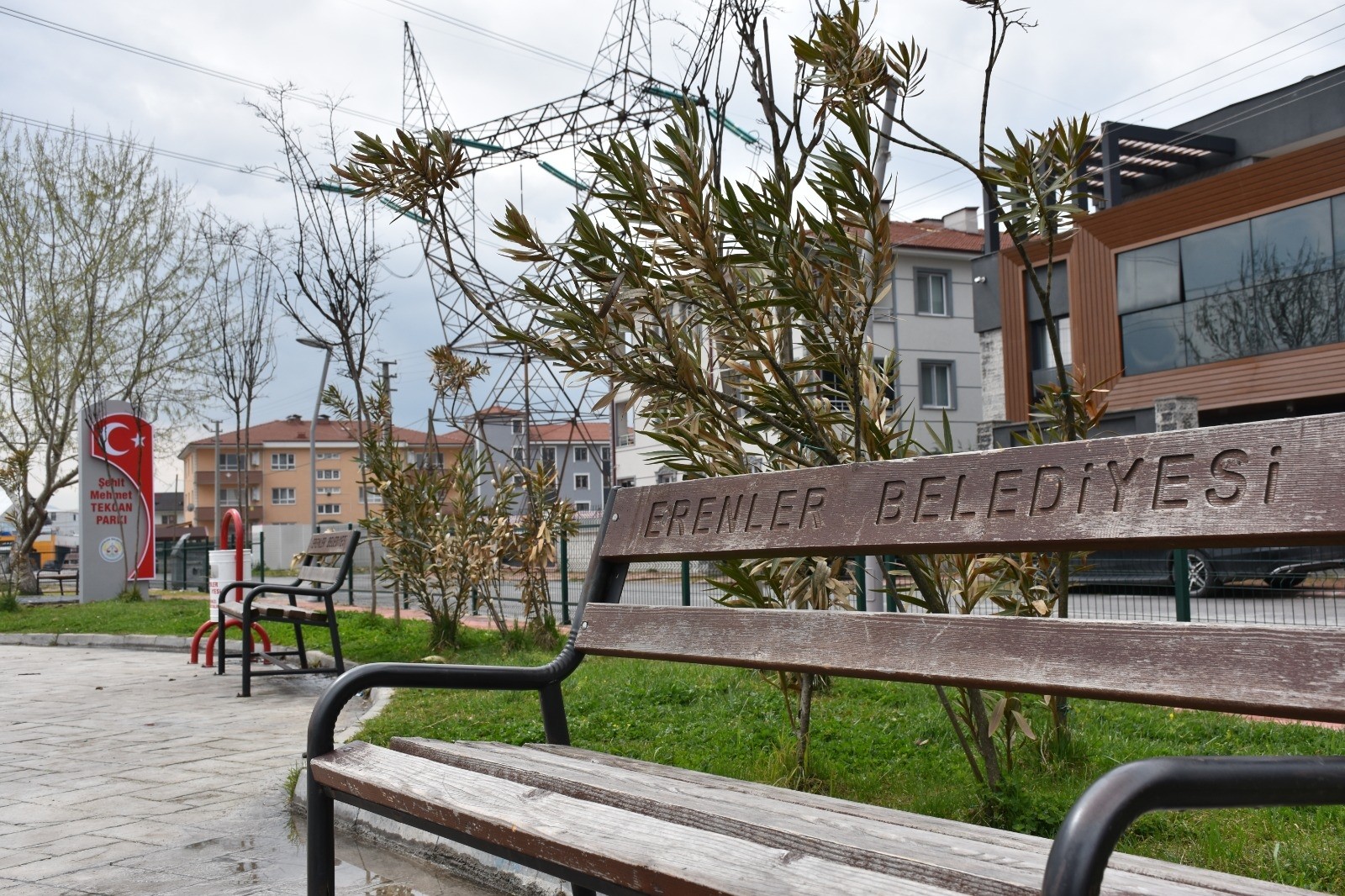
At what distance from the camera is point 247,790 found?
5145mm

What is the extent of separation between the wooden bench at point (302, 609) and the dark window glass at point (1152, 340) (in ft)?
64.5

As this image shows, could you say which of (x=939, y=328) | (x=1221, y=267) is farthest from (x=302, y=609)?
(x=939, y=328)

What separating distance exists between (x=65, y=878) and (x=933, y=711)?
3676mm

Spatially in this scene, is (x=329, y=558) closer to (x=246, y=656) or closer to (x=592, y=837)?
(x=246, y=656)

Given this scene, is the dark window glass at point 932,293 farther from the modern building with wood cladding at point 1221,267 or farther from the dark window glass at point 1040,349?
the modern building with wood cladding at point 1221,267

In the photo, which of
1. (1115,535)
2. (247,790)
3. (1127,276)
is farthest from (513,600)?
(1127,276)

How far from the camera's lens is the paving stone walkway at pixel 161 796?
381cm

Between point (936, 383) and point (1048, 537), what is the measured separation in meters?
41.0

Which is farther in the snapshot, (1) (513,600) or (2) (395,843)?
(1) (513,600)

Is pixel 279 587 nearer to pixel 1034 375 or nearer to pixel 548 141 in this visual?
pixel 548 141

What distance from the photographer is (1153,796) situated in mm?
1190

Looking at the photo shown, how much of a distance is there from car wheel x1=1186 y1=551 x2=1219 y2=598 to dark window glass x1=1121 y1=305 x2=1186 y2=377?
17037 millimetres

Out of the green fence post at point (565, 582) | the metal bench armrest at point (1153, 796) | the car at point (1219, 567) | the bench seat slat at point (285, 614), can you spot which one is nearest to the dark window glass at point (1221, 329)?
the green fence post at point (565, 582)

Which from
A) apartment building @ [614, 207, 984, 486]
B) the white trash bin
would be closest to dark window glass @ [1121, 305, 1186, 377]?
apartment building @ [614, 207, 984, 486]
